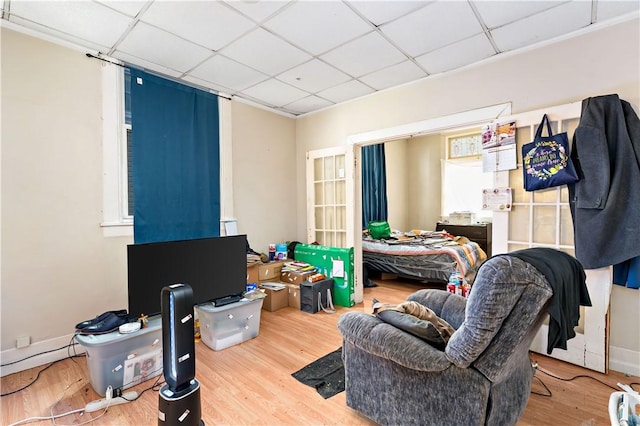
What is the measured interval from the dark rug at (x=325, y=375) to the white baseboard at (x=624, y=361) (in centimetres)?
215

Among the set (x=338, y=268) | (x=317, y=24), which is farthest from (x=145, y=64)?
(x=338, y=268)

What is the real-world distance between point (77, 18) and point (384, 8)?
229 cm

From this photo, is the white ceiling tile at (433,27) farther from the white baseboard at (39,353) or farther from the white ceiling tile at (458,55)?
the white baseboard at (39,353)

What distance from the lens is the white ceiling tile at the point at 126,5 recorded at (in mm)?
2012

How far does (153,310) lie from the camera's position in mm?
2297

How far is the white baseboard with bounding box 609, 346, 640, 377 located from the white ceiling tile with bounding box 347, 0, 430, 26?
3.05 m

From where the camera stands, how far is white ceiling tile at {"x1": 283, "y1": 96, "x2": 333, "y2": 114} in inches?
155

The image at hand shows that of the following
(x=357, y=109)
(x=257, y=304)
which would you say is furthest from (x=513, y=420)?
(x=357, y=109)

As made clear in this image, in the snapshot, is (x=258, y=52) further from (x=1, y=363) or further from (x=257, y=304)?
(x=1, y=363)

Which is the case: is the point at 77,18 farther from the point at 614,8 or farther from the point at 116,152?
the point at 614,8

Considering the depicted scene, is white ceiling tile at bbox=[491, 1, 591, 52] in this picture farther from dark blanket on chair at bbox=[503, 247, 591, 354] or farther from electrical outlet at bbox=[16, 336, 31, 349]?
electrical outlet at bbox=[16, 336, 31, 349]

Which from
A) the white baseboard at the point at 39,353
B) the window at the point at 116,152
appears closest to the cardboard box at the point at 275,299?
the window at the point at 116,152

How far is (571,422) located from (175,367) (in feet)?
7.55

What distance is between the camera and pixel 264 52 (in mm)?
2680
